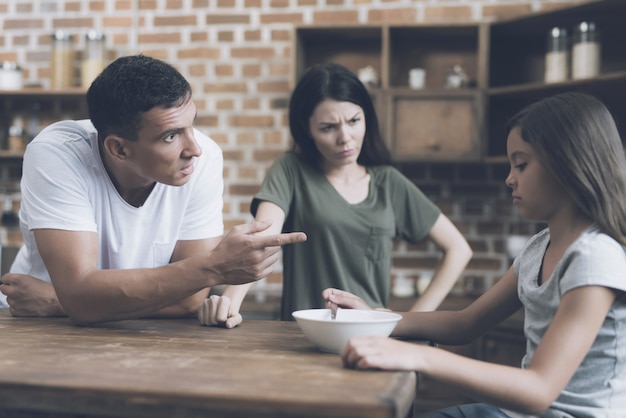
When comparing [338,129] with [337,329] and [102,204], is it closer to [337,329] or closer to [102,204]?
[102,204]

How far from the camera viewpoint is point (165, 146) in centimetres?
170

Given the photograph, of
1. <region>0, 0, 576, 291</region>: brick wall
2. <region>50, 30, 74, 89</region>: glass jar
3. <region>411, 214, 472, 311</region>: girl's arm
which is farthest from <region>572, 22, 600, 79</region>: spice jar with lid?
<region>50, 30, 74, 89</region>: glass jar

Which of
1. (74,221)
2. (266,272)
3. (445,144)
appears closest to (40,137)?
(74,221)

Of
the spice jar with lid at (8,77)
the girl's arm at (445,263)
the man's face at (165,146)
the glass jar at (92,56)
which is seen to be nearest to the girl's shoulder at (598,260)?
the man's face at (165,146)

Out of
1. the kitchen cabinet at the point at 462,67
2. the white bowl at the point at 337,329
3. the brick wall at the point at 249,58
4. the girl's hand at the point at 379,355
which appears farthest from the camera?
the brick wall at the point at 249,58

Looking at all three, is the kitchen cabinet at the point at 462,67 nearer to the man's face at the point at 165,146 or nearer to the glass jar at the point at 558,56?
the glass jar at the point at 558,56

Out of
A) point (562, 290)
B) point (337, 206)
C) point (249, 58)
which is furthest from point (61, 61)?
point (562, 290)

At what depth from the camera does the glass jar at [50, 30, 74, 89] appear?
3459 mm

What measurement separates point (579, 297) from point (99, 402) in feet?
2.54

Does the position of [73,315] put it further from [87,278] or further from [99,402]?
[99,402]

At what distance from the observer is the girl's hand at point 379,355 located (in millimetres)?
1110

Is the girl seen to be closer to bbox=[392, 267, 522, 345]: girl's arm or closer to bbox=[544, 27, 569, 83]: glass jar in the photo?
bbox=[392, 267, 522, 345]: girl's arm

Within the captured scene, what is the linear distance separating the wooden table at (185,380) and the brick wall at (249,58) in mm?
2091

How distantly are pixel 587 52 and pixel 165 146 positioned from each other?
1968 millimetres
